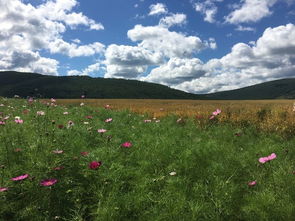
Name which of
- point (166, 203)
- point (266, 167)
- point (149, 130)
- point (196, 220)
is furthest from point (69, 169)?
point (149, 130)

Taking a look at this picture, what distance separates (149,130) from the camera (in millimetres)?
8125

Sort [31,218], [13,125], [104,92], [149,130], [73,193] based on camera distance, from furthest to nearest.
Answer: [104,92] < [149,130] < [13,125] < [73,193] < [31,218]

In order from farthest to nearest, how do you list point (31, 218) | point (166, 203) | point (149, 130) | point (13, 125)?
1. point (149, 130)
2. point (13, 125)
3. point (166, 203)
4. point (31, 218)

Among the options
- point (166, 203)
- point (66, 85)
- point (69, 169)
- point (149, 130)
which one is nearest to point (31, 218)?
point (69, 169)

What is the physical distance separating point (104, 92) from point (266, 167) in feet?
580

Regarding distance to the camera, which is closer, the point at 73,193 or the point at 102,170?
the point at 73,193

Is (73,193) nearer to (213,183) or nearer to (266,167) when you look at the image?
(213,183)

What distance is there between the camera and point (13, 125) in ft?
22.9

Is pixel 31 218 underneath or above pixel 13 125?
underneath

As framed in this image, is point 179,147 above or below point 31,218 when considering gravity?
above

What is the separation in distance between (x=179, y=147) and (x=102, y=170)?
2084mm

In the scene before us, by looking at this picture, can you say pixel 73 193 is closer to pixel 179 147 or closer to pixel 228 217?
pixel 228 217

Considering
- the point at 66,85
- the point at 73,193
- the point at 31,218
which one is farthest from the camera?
the point at 66,85

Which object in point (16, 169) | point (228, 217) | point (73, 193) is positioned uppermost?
point (16, 169)
